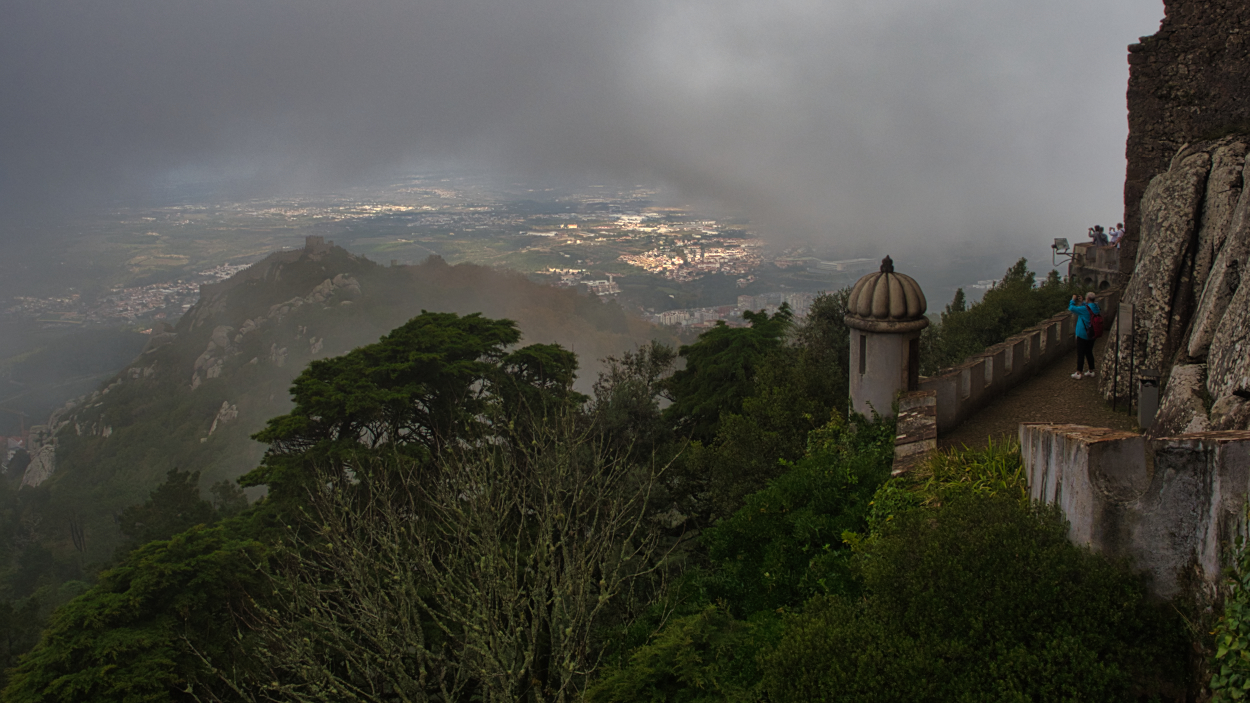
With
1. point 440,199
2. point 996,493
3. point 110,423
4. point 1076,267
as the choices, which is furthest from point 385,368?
point 440,199

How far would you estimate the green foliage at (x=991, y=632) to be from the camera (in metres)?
4.33

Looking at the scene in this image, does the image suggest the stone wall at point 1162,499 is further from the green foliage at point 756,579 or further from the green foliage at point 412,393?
the green foliage at point 412,393

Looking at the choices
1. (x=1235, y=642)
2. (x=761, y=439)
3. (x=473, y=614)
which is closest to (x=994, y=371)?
(x=761, y=439)

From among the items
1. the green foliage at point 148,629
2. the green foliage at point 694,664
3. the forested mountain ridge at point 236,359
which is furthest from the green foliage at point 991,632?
the forested mountain ridge at point 236,359

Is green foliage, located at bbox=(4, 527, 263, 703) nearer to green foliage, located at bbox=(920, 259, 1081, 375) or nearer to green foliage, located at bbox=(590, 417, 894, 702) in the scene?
green foliage, located at bbox=(590, 417, 894, 702)

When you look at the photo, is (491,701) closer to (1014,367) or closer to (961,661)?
(961,661)

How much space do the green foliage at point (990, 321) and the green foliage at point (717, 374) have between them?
4.84 m

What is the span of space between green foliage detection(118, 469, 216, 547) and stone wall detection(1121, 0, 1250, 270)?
3489cm

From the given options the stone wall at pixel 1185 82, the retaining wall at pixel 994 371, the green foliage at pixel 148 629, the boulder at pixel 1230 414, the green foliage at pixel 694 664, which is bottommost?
the green foliage at pixel 148 629

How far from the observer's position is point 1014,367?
11211 mm

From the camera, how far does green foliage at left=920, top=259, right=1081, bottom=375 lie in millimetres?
19094

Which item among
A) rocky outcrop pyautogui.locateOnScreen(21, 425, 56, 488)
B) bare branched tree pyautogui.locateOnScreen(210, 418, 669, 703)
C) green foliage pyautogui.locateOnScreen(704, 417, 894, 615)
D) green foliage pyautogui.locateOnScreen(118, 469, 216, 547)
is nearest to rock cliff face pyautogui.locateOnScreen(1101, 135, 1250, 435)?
green foliage pyautogui.locateOnScreen(704, 417, 894, 615)

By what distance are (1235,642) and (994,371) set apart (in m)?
7.18

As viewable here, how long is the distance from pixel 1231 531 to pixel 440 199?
5807 inches
